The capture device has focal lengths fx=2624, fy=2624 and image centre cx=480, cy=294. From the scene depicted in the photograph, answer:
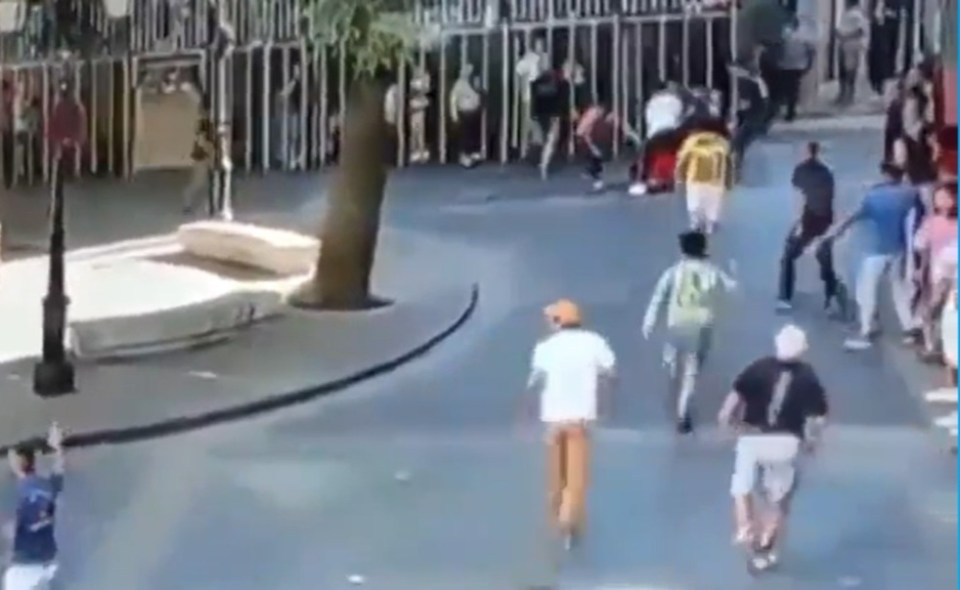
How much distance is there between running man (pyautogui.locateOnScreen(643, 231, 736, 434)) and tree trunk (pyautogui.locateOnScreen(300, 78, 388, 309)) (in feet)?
1.85

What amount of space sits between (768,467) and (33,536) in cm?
129

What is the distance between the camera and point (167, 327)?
5148 millimetres

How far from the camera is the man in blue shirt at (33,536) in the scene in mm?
4578

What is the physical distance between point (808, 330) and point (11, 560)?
1.47 m

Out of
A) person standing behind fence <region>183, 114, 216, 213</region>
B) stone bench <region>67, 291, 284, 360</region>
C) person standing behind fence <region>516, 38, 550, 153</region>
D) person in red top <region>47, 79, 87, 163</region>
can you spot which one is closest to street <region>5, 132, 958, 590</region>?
person standing behind fence <region>516, 38, 550, 153</region>

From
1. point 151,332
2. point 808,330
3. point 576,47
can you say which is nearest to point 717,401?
point 808,330

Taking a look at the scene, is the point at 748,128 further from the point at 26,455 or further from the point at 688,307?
the point at 26,455

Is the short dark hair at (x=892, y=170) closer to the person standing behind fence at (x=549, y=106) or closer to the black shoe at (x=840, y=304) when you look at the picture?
the black shoe at (x=840, y=304)

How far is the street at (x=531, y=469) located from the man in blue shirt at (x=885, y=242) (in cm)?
5

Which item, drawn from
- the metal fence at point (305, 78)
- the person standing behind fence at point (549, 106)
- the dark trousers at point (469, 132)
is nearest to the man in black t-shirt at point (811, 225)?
the metal fence at point (305, 78)

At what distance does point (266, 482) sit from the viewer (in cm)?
471

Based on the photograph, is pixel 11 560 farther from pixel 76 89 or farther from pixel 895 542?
pixel 895 542

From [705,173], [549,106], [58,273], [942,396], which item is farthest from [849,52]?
[58,273]

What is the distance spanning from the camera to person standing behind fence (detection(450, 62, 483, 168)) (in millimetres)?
4848
